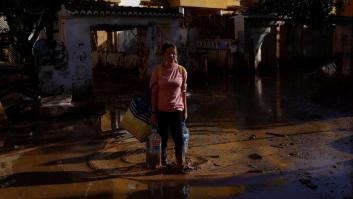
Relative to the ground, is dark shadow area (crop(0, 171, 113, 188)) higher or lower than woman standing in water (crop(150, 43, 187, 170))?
lower

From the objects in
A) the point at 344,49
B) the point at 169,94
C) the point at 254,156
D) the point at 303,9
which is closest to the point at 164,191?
the point at 169,94

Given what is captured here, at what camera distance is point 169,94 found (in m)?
6.75

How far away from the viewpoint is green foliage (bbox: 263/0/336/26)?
23.1 m

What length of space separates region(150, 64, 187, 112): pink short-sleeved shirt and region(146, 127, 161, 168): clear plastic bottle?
18.0 inches

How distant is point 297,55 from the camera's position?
27094 mm

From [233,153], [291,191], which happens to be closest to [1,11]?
[233,153]

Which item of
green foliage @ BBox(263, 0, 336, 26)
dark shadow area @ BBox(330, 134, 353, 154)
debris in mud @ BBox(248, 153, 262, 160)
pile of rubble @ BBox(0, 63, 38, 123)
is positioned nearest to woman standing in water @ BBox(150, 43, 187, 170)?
debris in mud @ BBox(248, 153, 262, 160)

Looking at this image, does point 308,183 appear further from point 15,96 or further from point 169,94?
point 15,96

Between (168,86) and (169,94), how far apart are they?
13 centimetres

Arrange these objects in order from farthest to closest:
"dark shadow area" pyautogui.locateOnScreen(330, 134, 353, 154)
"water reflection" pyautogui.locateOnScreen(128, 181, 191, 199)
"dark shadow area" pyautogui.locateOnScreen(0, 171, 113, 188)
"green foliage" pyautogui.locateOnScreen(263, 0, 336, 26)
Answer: "green foliage" pyautogui.locateOnScreen(263, 0, 336, 26) → "dark shadow area" pyautogui.locateOnScreen(330, 134, 353, 154) → "dark shadow area" pyautogui.locateOnScreen(0, 171, 113, 188) → "water reflection" pyautogui.locateOnScreen(128, 181, 191, 199)

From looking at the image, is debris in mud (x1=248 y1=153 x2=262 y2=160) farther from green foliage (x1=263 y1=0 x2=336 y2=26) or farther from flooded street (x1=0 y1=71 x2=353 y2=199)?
green foliage (x1=263 y1=0 x2=336 y2=26)

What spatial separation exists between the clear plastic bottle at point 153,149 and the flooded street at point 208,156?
0.18 metres

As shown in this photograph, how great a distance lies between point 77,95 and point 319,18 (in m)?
14.5

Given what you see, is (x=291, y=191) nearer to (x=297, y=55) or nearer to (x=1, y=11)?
(x=1, y=11)
